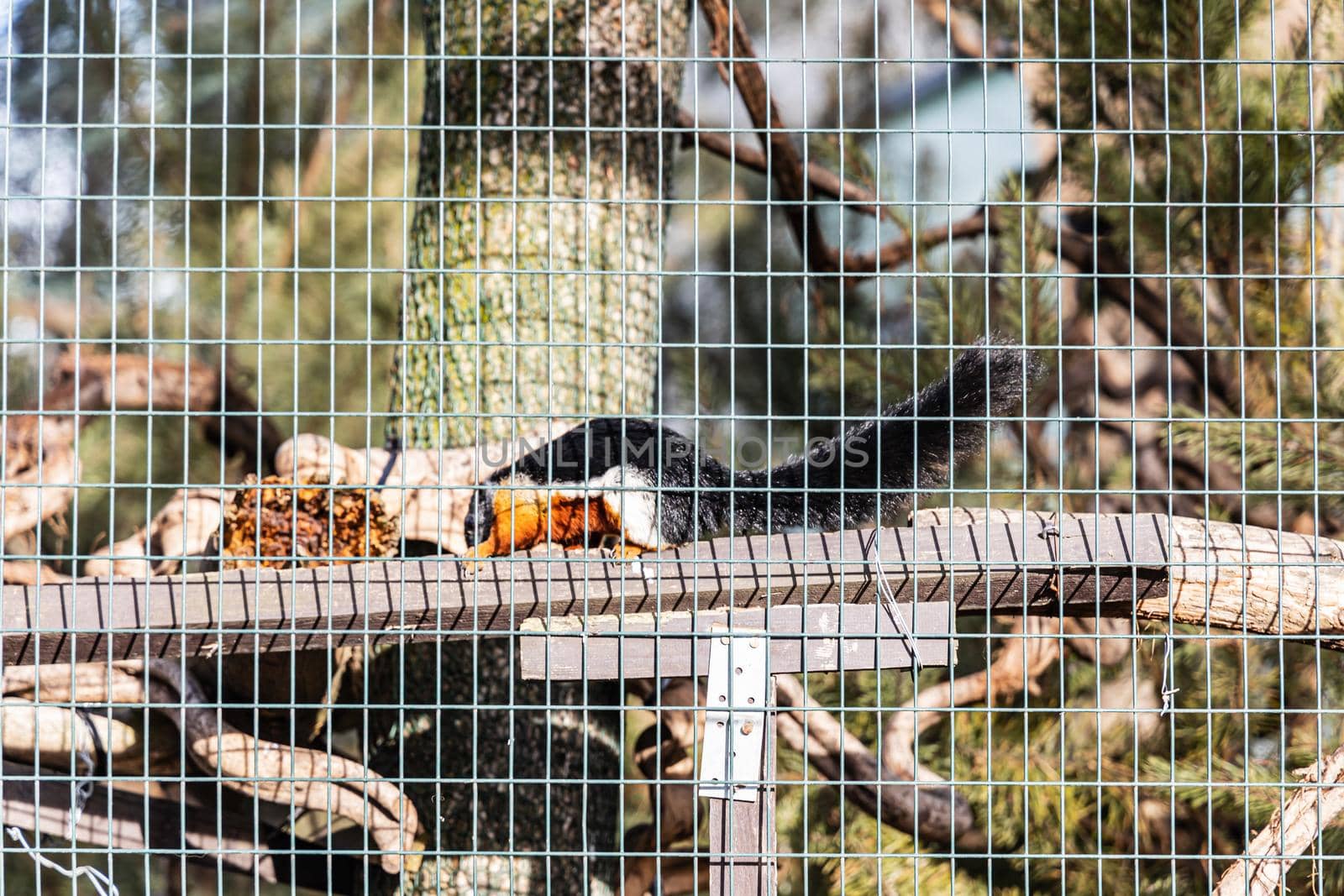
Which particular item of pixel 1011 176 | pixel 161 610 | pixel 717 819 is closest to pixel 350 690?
pixel 161 610

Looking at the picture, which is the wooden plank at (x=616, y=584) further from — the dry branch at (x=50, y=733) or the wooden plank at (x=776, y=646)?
the dry branch at (x=50, y=733)

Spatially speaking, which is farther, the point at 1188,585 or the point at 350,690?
the point at 350,690

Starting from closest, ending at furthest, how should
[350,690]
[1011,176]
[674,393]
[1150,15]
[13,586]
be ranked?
[13,586]
[1011,176]
[1150,15]
[350,690]
[674,393]

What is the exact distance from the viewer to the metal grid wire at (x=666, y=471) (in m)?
1.57

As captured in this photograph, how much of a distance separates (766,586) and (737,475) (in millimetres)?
318

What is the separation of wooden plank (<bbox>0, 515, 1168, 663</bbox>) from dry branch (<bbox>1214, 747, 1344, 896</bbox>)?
0.33m

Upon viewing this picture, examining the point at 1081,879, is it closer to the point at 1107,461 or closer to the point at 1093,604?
the point at 1107,461

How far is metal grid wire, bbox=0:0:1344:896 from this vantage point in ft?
5.16

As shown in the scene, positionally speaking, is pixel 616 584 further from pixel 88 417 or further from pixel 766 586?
pixel 88 417

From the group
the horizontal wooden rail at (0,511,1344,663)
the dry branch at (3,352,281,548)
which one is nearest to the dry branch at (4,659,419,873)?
the dry branch at (3,352,281,548)

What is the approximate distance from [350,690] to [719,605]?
186cm

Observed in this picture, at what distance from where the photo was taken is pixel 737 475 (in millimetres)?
1933

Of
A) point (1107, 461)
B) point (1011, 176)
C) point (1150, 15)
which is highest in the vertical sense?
point (1150, 15)

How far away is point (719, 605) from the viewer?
1.76 meters
